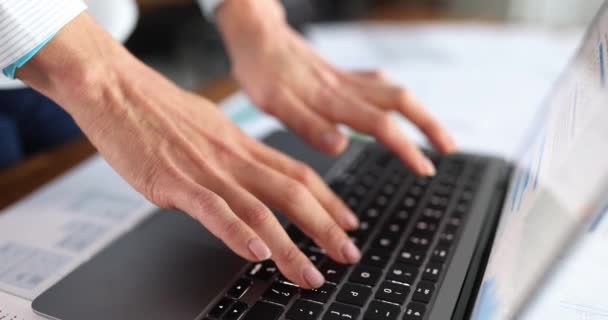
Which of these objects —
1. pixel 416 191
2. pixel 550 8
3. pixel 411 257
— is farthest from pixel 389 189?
pixel 550 8

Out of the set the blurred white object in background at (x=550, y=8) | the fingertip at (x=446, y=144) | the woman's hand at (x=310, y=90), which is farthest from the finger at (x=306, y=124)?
the blurred white object in background at (x=550, y=8)

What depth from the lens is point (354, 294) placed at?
380 millimetres

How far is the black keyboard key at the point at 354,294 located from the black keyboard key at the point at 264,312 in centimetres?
4

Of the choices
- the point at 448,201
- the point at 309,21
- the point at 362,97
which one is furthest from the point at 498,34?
the point at 448,201

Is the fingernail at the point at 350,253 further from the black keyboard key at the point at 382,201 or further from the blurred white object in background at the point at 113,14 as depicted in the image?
the blurred white object in background at the point at 113,14

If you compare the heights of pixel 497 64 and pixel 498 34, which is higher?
pixel 498 34

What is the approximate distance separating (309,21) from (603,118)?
80cm

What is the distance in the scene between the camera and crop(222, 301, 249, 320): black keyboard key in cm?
36

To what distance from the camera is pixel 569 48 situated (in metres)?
1.00

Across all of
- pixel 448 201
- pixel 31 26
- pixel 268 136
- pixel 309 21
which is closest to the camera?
pixel 31 26

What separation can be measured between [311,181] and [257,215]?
0.09 metres

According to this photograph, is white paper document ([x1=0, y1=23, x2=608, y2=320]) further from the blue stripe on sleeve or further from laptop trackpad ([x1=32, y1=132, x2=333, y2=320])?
the blue stripe on sleeve

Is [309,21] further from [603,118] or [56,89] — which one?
[603,118]

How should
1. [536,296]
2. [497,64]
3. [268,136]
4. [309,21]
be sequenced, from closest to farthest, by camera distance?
[536,296] → [268,136] → [497,64] → [309,21]
